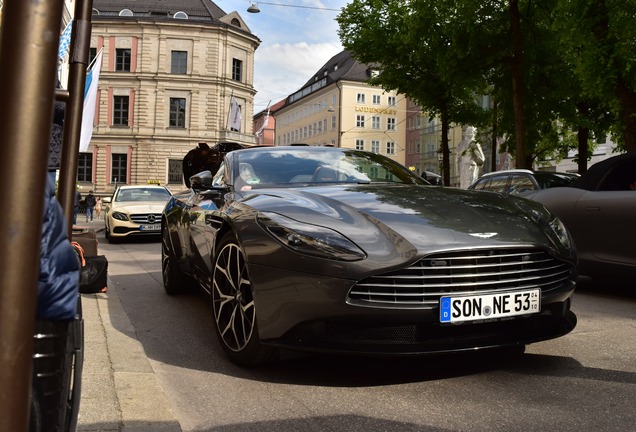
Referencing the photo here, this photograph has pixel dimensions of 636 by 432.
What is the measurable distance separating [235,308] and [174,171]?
55878 mm

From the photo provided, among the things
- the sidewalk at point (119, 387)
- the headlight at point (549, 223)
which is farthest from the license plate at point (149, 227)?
the headlight at point (549, 223)

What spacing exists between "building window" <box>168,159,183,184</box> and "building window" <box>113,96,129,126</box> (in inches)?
196

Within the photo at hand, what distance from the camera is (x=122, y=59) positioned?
57.6m

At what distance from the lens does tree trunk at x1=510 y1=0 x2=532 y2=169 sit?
18109 millimetres

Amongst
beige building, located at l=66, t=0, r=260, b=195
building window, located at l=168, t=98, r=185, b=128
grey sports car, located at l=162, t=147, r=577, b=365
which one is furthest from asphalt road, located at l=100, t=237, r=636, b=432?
building window, located at l=168, t=98, r=185, b=128

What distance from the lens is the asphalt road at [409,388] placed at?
9.81 ft

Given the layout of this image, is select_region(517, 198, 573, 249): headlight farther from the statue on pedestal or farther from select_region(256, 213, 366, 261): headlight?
the statue on pedestal

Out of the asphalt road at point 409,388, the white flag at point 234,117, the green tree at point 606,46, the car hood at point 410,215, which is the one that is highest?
the white flag at point 234,117

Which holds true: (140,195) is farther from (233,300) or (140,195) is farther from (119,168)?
(119,168)

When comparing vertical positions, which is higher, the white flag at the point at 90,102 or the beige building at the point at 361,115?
the beige building at the point at 361,115

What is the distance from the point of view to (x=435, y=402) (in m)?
3.26

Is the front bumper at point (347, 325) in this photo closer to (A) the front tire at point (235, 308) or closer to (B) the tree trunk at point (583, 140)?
(A) the front tire at point (235, 308)

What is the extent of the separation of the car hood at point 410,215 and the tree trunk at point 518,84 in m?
14.3

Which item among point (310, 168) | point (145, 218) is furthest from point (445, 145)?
point (310, 168)
